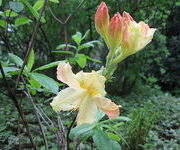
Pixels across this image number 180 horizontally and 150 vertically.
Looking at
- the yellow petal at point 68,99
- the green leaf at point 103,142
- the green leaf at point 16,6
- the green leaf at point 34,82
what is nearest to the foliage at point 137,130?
the green leaf at point 34,82

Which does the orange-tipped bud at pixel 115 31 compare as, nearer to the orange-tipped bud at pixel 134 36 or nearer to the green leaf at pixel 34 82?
the orange-tipped bud at pixel 134 36

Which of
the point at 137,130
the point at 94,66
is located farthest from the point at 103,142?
the point at 94,66

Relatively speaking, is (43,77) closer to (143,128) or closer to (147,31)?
(147,31)

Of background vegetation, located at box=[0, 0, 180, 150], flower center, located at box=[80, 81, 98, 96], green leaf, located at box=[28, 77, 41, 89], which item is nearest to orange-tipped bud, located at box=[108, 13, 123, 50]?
flower center, located at box=[80, 81, 98, 96]

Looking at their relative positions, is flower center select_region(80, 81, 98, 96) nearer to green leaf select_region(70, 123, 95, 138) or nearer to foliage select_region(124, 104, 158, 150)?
green leaf select_region(70, 123, 95, 138)

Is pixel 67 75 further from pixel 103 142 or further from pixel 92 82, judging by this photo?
pixel 103 142

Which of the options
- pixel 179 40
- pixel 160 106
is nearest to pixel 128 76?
pixel 160 106

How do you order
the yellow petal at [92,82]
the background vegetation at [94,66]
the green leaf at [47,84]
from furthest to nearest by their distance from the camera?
1. the background vegetation at [94,66]
2. the green leaf at [47,84]
3. the yellow petal at [92,82]
